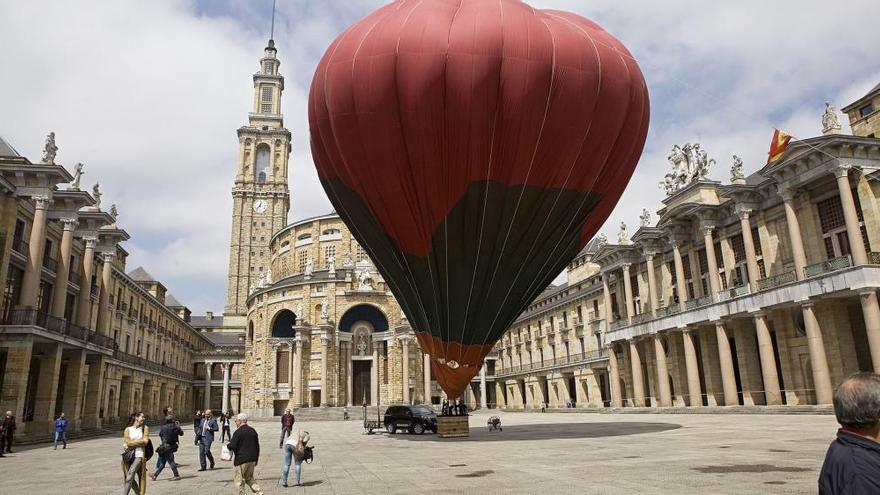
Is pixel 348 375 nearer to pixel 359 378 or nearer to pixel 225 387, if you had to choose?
pixel 359 378

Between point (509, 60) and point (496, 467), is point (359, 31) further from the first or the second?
point (496, 467)

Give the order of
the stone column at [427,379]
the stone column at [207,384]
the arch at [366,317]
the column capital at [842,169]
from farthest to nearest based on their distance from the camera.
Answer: the stone column at [207,384] < the arch at [366,317] < the stone column at [427,379] < the column capital at [842,169]

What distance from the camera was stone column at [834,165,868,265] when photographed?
27062 millimetres

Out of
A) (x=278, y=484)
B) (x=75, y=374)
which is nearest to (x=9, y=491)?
(x=278, y=484)

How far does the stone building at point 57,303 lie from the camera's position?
3051cm

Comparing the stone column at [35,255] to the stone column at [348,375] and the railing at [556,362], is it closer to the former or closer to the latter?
the stone column at [348,375]

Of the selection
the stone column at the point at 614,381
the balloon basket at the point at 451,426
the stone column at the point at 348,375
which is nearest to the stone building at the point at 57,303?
the balloon basket at the point at 451,426

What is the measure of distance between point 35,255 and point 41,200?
300cm

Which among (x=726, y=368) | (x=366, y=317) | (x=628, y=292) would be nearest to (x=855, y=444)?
(x=726, y=368)

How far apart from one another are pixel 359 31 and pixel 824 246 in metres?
27.1

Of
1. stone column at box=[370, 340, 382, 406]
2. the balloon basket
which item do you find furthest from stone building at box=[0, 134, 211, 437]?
stone column at box=[370, 340, 382, 406]

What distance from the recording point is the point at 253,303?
78.8 metres

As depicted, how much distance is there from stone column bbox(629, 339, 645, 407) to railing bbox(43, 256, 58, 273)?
40328 mm

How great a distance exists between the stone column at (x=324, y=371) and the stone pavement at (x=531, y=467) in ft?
147
